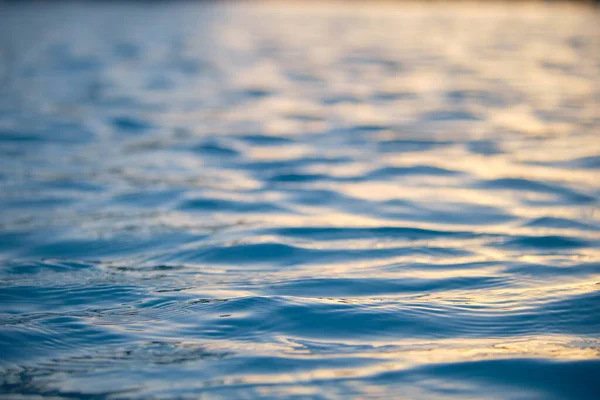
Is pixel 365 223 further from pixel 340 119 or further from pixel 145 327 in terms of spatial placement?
pixel 340 119

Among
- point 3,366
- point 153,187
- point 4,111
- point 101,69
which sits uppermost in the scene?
point 101,69

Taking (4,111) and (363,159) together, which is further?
(4,111)

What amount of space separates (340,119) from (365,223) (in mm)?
A: 4409

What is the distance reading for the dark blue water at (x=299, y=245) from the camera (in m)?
2.81

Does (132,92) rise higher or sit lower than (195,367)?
higher

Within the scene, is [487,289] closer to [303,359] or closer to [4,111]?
[303,359]

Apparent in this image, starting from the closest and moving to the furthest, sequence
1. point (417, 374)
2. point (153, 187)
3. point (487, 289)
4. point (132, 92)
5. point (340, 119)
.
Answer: point (417, 374), point (487, 289), point (153, 187), point (340, 119), point (132, 92)

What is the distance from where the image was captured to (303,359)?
2.88m

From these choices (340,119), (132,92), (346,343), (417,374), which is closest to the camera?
(417,374)

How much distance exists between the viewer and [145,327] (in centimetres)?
317

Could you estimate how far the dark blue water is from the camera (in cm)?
281

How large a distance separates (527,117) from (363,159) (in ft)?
10.9

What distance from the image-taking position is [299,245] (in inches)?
175

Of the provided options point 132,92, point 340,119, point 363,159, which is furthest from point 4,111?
point 363,159
